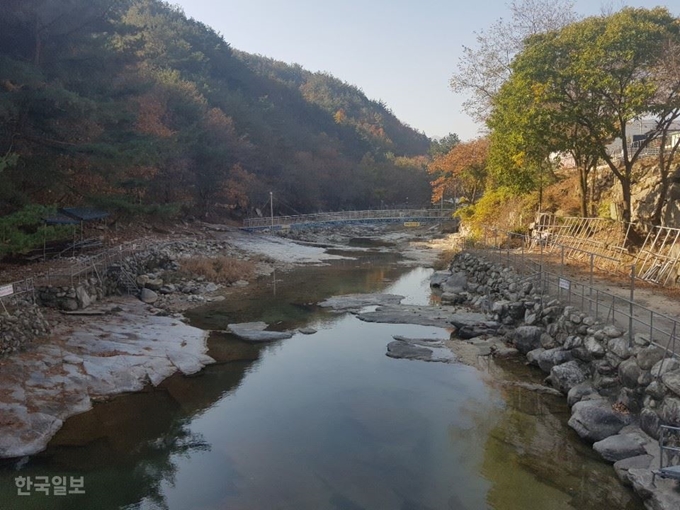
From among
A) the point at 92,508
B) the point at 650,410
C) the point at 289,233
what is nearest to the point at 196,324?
the point at 92,508

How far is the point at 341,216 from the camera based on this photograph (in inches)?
2485

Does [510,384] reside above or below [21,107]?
below

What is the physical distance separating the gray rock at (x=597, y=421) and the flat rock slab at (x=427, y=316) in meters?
7.48

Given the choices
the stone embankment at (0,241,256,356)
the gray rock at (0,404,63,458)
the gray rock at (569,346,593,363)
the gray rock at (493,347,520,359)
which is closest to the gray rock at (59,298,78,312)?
the stone embankment at (0,241,256,356)

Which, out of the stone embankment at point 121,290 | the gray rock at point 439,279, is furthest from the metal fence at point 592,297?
the stone embankment at point 121,290

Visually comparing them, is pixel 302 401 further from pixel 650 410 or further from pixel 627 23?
pixel 627 23

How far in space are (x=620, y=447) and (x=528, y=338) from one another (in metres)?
6.12

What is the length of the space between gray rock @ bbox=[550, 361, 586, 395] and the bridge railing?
4071 centimetres

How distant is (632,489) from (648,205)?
15578 millimetres

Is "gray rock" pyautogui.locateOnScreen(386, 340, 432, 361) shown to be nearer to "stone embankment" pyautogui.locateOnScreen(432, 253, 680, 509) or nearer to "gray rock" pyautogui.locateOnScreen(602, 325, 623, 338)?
"stone embankment" pyautogui.locateOnScreen(432, 253, 680, 509)

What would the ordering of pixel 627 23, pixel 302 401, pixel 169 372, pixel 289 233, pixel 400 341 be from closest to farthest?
1. pixel 302 401
2. pixel 169 372
3. pixel 400 341
4. pixel 627 23
5. pixel 289 233

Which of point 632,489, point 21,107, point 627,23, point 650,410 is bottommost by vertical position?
point 632,489

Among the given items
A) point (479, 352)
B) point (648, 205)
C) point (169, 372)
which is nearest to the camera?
point (169, 372)

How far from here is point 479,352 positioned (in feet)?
53.6
